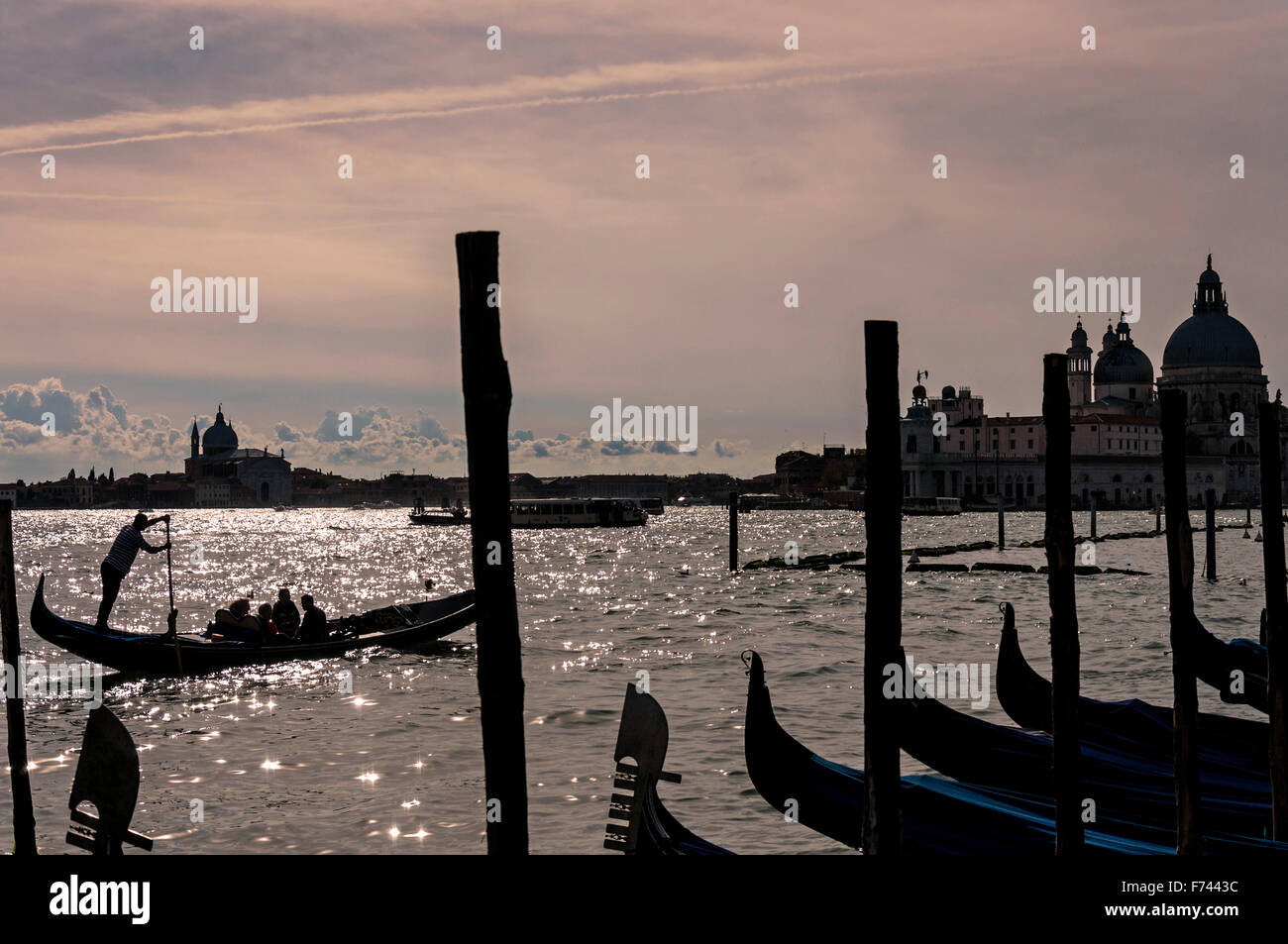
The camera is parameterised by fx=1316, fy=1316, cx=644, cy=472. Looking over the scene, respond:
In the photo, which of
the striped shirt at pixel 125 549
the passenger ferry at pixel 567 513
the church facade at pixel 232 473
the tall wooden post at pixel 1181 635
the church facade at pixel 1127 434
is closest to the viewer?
the tall wooden post at pixel 1181 635

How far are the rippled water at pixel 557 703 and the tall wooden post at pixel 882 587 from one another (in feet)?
9.51

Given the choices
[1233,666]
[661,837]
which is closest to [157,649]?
[661,837]

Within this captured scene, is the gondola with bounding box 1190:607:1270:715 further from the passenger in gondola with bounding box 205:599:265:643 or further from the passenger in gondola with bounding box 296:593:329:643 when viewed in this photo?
the passenger in gondola with bounding box 205:599:265:643

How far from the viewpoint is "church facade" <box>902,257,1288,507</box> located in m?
112

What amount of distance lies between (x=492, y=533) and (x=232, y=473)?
184637 millimetres

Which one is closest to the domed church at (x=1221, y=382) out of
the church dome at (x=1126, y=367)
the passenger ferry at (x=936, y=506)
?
the church dome at (x=1126, y=367)

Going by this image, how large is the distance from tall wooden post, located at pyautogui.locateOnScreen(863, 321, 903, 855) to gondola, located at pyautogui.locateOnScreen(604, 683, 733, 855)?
2.79 ft

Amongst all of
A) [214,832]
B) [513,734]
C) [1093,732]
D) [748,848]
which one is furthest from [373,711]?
[513,734]

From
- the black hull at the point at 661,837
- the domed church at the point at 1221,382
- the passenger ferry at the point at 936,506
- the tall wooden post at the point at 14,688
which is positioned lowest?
the passenger ferry at the point at 936,506

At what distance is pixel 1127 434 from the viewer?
372ft

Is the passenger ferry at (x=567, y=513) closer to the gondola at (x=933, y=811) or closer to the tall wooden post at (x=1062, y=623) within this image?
the gondola at (x=933, y=811)

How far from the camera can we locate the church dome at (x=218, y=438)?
605ft
